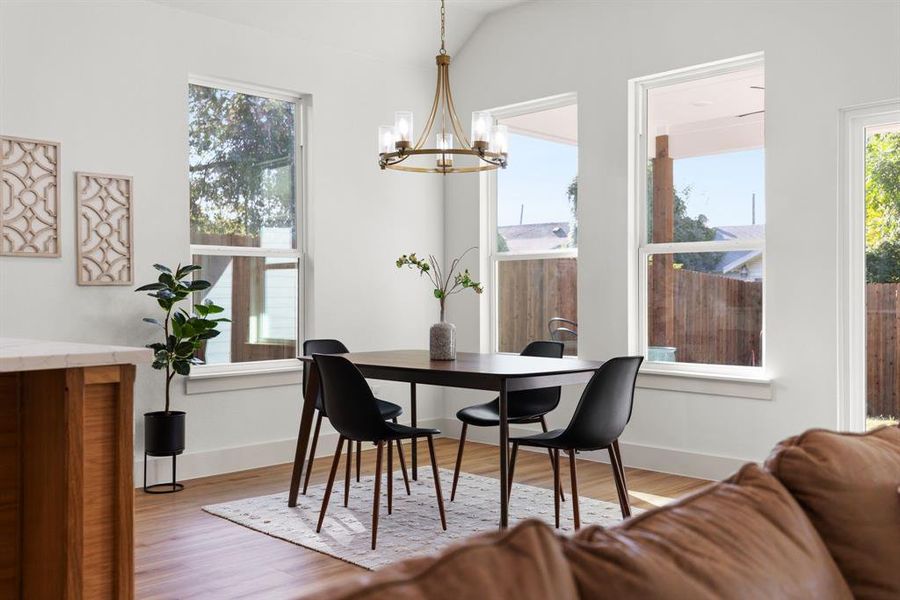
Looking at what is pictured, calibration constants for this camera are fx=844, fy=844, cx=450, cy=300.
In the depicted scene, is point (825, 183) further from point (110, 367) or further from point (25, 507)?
point (25, 507)

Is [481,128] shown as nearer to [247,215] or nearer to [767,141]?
[767,141]

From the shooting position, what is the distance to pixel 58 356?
2303mm

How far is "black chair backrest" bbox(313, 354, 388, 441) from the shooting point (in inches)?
146

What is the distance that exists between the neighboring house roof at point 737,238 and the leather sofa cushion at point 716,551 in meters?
3.84

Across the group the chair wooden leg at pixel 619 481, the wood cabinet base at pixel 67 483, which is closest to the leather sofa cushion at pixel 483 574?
the wood cabinet base at pixel 67 483

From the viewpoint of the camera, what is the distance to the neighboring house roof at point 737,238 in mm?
4930

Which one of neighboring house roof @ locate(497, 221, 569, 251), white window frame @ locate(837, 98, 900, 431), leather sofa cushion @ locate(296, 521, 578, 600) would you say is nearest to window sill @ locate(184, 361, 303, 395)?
neighboring house roof @ locate(497, 221, 569, 251)

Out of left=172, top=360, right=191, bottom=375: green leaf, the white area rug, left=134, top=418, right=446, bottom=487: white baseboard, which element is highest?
left=172, top=360, right=191, bottom=375: green leaf

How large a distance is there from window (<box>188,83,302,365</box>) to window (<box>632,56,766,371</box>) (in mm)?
2351

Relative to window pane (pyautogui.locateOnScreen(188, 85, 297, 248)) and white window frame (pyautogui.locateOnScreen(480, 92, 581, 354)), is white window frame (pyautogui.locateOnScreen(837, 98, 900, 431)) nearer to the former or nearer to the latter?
white window frame (pyautogui.locateOnScreen(480, 92, 581, 354))

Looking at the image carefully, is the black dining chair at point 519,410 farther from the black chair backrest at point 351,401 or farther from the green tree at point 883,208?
the green tree at point 883,208

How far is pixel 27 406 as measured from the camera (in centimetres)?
257

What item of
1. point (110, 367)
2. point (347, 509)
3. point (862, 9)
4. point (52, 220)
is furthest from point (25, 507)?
point (862, 9)

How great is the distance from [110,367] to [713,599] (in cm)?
197
